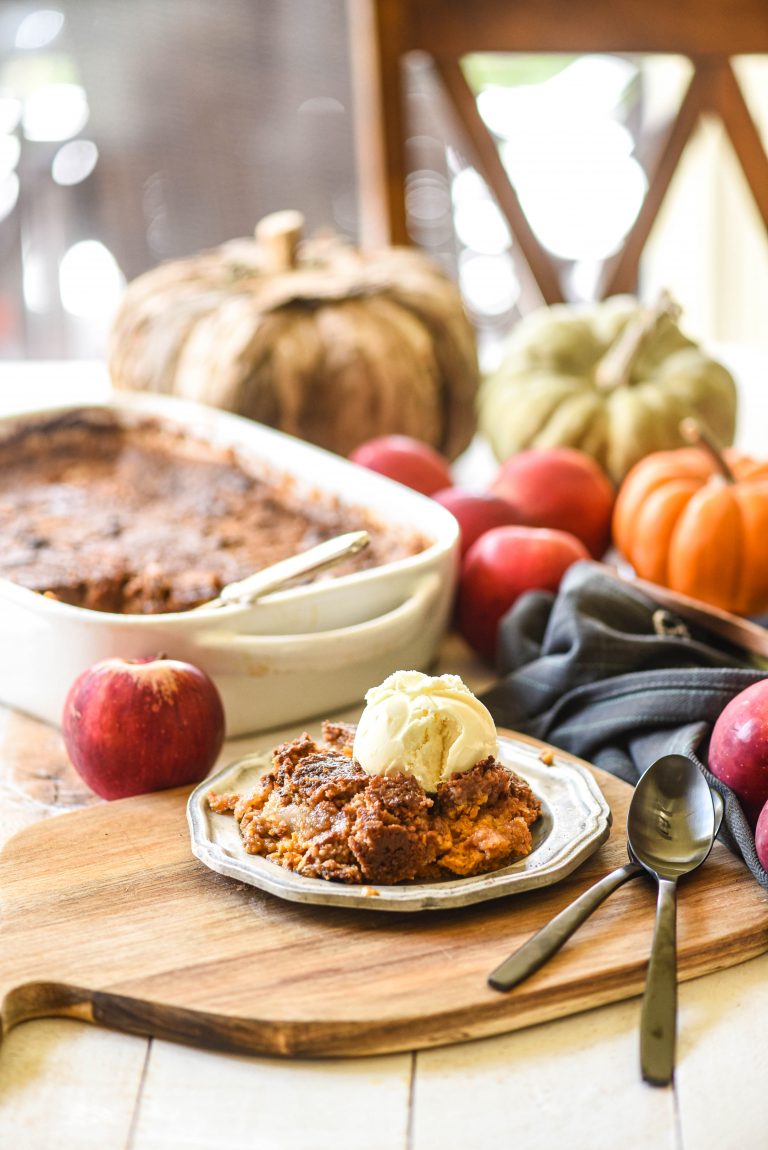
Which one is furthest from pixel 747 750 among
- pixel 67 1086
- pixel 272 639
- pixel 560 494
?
pixel 560 494

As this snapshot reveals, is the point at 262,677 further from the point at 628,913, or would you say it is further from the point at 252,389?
the point at 252,389

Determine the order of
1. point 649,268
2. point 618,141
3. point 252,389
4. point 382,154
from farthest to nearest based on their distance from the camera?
point 649,268
point 618,141
point 382,154
point 252,389

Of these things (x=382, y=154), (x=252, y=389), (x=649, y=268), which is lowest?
(x=649, y=268)

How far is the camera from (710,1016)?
84cm

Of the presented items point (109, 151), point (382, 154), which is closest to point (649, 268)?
point (109, 151)

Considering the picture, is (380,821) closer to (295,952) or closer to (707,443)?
(295,952)

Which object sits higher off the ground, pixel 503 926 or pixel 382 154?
pixel 382 154

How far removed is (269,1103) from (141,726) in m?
0.40

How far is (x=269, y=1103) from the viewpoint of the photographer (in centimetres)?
76

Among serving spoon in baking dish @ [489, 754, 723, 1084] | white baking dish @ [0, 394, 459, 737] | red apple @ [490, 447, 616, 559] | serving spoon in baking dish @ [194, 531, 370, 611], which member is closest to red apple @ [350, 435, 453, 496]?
red apple @ [490, 447, 616, 559]

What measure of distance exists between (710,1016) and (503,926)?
0.15m

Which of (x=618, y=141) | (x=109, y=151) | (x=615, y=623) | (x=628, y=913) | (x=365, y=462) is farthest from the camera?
(x=618, y=141)

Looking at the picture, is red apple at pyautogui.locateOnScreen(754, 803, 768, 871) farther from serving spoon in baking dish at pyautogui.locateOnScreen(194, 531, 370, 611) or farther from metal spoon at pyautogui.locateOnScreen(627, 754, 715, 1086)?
serving spoon in baking dish at pyautogui.locateOnScreen(194, 531, 370, 611)

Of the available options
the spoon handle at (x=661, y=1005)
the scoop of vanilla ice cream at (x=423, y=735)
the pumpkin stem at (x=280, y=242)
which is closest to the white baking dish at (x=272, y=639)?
the scoop of vanilla ice cream at (x=423, y=735)
